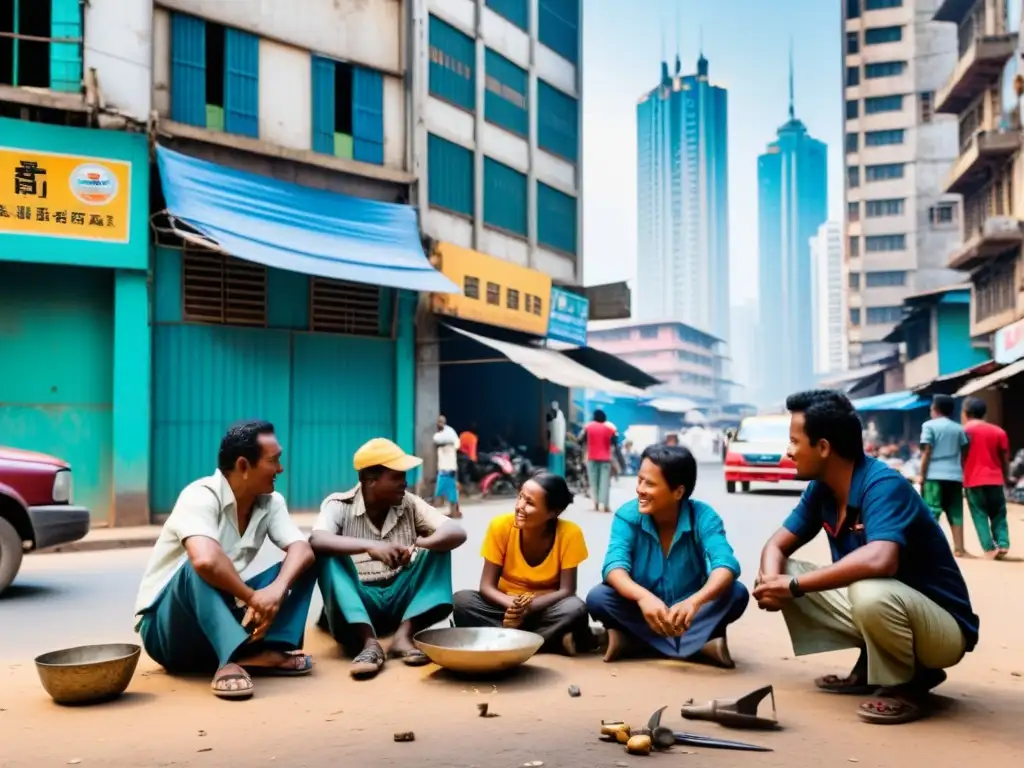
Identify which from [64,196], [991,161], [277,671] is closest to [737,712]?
[277,671]

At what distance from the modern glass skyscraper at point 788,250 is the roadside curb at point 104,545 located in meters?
167

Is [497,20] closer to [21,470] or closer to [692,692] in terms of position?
[21,470]

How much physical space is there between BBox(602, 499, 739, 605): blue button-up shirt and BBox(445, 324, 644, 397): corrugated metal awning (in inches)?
468

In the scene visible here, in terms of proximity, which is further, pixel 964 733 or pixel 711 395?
pixel 711 395

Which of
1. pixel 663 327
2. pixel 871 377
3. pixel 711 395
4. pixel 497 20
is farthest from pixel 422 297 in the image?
pixel 711 395

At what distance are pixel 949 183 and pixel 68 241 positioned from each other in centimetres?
2833

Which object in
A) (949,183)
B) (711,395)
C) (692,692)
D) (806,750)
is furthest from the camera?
(711,395)

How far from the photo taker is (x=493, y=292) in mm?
18594

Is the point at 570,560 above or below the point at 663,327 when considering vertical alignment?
below

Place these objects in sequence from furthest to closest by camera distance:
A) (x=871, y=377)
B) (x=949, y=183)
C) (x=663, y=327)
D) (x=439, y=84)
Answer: (x=663, y=327) → (x=871, y=377) → (x=949, y=183) → (x=439, y=84)

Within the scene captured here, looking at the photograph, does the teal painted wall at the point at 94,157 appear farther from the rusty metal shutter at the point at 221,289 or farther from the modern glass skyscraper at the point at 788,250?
the modern glass skyscraper at the point at 788,250

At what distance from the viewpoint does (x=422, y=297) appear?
16.8m

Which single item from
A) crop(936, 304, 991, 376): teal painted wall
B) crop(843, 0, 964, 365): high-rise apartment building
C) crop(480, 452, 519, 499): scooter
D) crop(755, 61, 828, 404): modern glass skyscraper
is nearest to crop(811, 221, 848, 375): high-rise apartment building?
crop(755, 61, 828, 404): modern glass skyscraper

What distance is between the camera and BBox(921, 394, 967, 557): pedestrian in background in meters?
9.70
